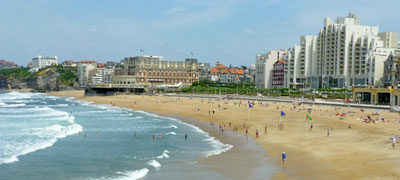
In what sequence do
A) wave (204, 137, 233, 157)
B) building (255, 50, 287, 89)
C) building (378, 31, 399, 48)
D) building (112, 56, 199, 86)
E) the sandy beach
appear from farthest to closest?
building (112, 56, 199, 86), building (255, 50, 287, 89), building (378, 31, 399, 48), wave (204, 137, 233, 157), the sandy beach

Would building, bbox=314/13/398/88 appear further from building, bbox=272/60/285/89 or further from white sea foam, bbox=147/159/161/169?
white sea foam, bbox=147/159/161/169

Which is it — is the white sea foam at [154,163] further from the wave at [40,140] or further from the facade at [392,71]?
the facade at [392,71]

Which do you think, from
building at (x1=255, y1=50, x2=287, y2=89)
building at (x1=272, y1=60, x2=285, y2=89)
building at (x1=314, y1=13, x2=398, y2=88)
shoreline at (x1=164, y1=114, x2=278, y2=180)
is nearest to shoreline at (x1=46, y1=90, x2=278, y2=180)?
shoreline at (x1=164, y1=114, x2=278, y2=180)

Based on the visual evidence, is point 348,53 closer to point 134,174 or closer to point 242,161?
point 242,161

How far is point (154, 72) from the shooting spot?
14388 cm

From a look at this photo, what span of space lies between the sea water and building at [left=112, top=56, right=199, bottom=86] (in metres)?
90.8

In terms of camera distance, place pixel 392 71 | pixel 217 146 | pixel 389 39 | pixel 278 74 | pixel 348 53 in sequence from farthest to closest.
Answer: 1. pixel 278 74
2. pixel 389 39
3. pixel 348 53
4. pixel 392 71
5. pixel 217 146

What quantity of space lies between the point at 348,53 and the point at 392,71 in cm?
2491

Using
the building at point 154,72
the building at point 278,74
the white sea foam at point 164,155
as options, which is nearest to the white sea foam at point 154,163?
the white sea foam at point 164,155

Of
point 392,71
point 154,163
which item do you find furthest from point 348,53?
point 154,163

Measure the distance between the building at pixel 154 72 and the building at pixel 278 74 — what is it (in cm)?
3585

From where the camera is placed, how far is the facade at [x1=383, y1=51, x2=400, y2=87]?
71975 millimetres

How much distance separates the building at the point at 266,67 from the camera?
124m

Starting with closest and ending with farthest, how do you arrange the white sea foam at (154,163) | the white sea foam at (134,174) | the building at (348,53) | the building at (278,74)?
the white sea foam at (134,174) < the white sea foam at (154,163) < the building at (348,53) < the building at (278,74)
